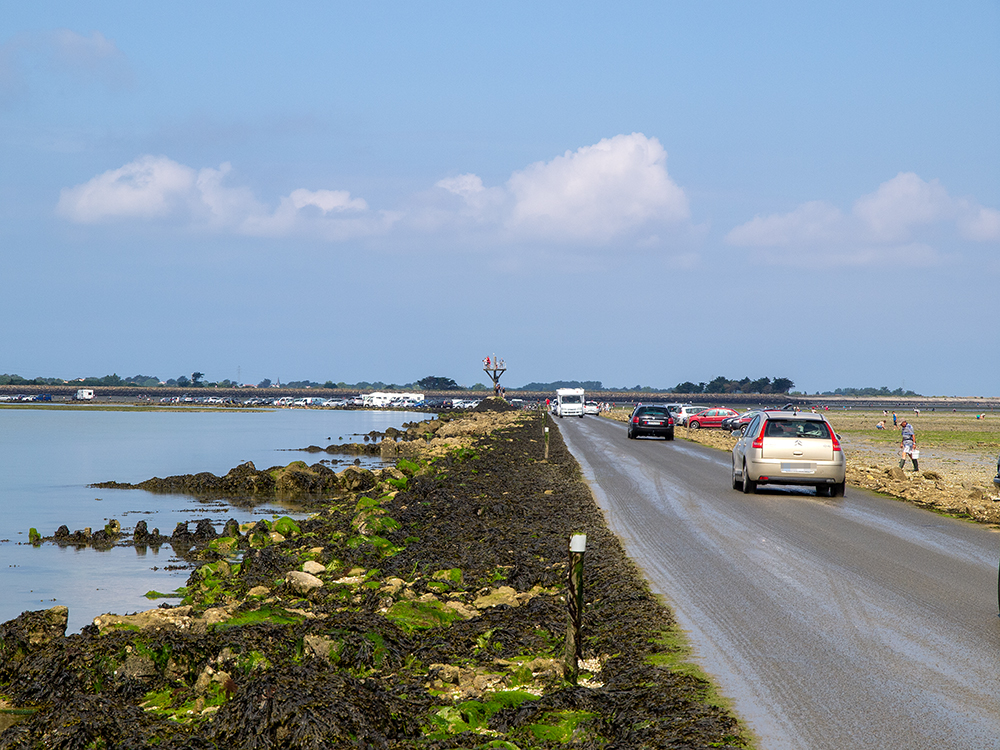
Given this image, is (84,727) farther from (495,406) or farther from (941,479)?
(495,406)

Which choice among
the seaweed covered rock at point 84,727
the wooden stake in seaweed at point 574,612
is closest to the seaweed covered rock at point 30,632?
the seaweed covered rock at point 84,727

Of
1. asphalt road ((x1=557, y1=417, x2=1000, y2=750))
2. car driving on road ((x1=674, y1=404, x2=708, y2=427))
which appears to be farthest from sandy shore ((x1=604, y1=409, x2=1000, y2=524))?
car driving on road ((x1=674, y1=404, x2=708, y2=427))

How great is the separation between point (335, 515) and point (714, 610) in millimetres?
12603

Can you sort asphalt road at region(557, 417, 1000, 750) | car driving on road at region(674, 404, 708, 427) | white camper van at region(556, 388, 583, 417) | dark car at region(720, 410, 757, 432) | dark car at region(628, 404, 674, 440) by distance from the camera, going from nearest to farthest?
asphalt road at region(557, 417, 1000, 750) → dark car at region(628, 404, 674, 440) → dark car at region(720, 410, 757, 432) → car driving on road at region(674, 404, 708, 427) → white camper van at region(556, 388, 583, 417)

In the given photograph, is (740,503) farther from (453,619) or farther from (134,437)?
(134,437)

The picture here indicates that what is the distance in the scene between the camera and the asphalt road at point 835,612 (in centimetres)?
643

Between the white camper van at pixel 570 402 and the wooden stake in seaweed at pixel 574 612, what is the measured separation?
90692 millimetres

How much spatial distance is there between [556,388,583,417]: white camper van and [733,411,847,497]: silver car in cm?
7599

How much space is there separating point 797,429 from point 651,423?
96.8ft

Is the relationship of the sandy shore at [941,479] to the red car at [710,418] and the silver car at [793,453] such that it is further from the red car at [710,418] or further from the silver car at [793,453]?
Answer: the red car at [710,418]

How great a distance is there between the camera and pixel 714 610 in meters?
9.93

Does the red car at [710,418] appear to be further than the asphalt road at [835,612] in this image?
Yes

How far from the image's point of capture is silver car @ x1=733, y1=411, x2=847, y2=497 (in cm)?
2178

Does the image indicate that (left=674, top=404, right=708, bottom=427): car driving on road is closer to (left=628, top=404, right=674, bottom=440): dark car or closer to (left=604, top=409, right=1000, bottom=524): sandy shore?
(left=628, top=404, right=674, bottom=440): dark car
